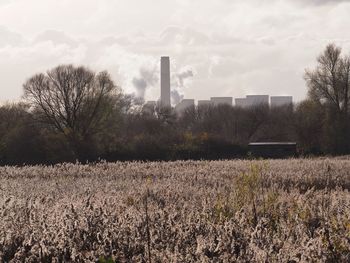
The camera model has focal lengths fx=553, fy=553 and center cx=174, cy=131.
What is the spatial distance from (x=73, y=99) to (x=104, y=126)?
460 centimetres

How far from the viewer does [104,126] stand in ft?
191

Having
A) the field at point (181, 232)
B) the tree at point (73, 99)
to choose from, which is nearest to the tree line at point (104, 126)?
the tree at point (73, 99)

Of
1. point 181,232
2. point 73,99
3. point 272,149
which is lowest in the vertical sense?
point 272,149

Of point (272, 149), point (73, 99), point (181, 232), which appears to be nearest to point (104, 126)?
point (73, 99)

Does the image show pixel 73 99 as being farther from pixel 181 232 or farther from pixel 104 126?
pixel 181 232

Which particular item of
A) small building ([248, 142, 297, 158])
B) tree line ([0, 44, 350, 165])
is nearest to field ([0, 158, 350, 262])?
tree line ([0, 44, 350, 165])

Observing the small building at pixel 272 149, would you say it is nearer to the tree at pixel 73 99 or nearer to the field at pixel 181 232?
the tree at pixel 73 99

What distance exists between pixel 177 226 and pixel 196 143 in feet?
171

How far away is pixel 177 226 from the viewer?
7434 mm

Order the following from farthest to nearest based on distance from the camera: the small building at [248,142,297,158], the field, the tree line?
1. the small building at [248,142,297,158]
2. the tree line
3. the field

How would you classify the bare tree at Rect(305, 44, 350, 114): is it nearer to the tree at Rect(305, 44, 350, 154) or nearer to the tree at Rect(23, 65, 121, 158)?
the tree at Rect(305, 44, 350, 154)

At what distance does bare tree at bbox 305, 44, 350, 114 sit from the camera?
61750 mm

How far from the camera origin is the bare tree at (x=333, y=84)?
61750 millimetres

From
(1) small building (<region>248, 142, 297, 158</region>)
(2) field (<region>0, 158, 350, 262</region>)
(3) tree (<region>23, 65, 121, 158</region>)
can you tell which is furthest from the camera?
(1) small building (<region>248, 142, 297, 158</region>)
